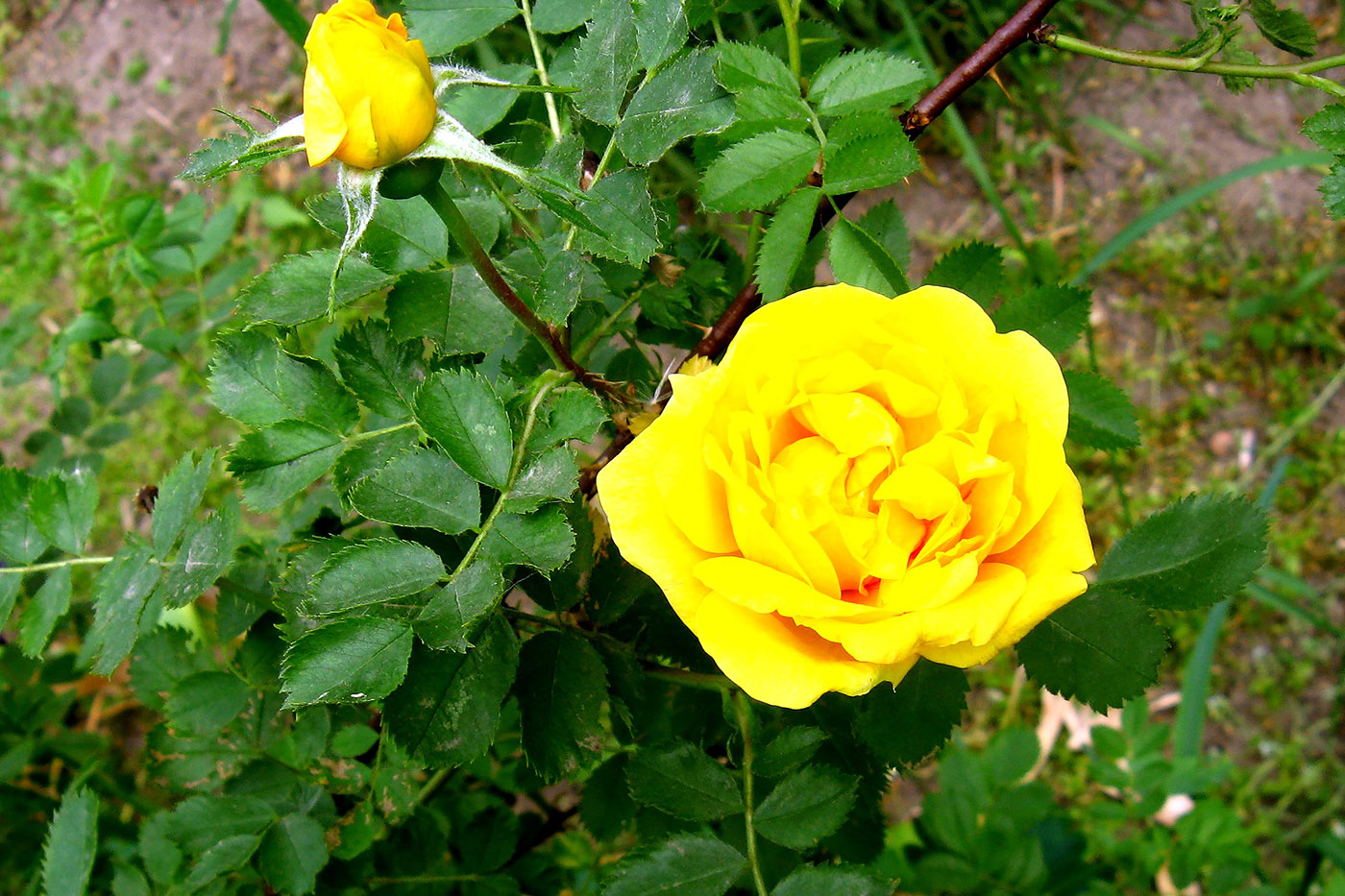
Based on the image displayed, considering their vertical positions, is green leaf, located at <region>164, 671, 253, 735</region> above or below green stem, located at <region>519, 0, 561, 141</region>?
below

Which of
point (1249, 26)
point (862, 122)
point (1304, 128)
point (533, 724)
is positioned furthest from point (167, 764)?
point (1249, 26)

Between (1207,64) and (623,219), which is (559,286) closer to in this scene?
(623,219)

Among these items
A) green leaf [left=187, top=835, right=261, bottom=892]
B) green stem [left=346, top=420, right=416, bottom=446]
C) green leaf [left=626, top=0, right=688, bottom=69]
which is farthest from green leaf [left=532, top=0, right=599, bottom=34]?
green leaf [left=187, top=835, right=261, bottom=892]

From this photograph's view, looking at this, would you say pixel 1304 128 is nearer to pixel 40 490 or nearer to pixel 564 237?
pixel 564 237

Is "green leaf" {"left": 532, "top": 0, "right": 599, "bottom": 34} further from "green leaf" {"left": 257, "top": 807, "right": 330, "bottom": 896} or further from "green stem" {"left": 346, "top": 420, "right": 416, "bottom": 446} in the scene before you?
"green leaf" {"left": 257, "top": 807, "right": 330, "bottom": 896}

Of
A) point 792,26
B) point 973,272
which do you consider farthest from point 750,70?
point 973,272

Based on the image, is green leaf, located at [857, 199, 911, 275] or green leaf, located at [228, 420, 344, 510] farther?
green leaf, located at [857, 199, 911, 275]
